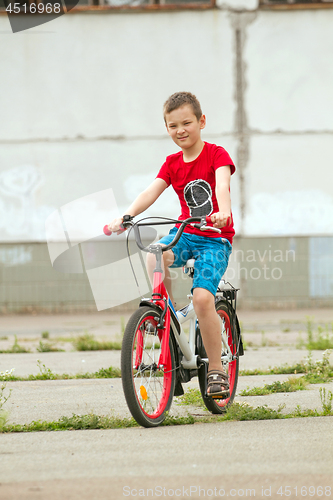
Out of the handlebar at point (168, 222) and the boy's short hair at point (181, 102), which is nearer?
the handlebar at point (168, 222)

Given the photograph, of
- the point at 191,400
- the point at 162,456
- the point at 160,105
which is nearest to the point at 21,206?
the point at 160,105

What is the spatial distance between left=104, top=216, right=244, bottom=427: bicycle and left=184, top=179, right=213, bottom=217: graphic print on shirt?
0.14 m

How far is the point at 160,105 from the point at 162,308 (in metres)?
10.8

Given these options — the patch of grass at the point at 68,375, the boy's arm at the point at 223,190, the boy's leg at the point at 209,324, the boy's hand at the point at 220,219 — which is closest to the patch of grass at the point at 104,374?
the patch of grass at the point at 68,375

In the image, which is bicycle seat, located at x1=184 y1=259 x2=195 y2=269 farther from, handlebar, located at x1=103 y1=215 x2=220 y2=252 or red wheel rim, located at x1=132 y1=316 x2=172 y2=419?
red wheel rim, located at x1=132 y1=316 x2=172 y2=419

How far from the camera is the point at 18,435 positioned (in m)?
3.87

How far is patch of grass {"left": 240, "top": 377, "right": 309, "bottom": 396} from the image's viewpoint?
5121mm

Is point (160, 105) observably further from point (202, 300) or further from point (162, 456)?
point (162, 456)

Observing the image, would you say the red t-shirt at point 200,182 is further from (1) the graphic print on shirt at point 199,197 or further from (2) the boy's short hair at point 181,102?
A: (2) the boy's short hair at point 181,102

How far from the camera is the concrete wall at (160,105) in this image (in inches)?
561

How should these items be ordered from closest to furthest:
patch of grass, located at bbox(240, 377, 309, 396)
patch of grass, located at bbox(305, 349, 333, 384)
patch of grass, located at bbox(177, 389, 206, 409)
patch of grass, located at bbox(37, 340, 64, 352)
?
1. patch of grass, located at bbox(177, 389, 206, 409)
2. patch of grass, located at bbox(240, 377, 309, 396)
3. patch of grass, located at bbox(305, 349, 333, 384)
4. patch of grass, located at bbox(37, 340, 64, 352)

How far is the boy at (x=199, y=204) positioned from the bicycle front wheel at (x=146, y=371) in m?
0.29

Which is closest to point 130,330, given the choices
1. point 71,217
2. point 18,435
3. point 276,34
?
point 18,435

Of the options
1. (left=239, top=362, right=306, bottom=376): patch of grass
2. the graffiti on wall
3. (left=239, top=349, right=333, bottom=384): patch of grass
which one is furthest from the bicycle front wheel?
the graffiti on wall
